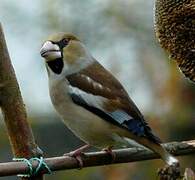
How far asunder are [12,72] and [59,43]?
0.36 metres

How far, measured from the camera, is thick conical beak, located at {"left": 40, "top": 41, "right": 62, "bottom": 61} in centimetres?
Result: 240

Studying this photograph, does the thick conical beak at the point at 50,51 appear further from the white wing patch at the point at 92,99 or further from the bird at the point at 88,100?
the white wing patch at the point at 92,99

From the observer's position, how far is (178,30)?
7.68 ft

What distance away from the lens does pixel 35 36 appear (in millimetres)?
5086

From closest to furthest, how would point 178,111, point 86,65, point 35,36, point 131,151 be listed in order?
point 131,151 < point 86,65 < point 178,111 < point 35,36

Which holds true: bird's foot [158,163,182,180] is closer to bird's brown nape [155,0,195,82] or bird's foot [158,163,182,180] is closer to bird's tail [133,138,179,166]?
bird's tail [133,138,179,166]

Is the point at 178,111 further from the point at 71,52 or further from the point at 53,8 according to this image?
the point at 71,52

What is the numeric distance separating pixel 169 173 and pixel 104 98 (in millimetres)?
867

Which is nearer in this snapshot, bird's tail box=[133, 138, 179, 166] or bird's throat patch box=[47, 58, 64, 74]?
bird's tail box=[133, 138, 179, 166]

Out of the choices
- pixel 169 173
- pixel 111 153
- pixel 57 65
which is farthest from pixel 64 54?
pixel 169 173

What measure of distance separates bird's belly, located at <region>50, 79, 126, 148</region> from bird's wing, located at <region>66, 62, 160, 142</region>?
2 cm

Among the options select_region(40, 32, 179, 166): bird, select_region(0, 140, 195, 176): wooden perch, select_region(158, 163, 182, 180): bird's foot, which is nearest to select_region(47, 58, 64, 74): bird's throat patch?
select_region(40, 32, 179, 166): bird

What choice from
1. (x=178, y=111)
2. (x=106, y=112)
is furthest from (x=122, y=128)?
(x=178, y=111)

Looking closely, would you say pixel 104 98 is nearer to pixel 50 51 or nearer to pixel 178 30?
pixel 50 51
